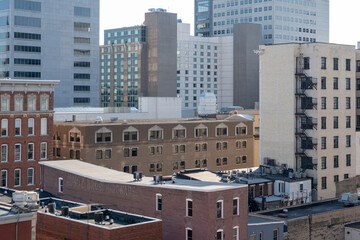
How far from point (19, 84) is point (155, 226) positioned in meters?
50.0

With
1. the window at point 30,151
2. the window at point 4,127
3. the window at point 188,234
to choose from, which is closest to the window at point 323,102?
the window at point 188,234

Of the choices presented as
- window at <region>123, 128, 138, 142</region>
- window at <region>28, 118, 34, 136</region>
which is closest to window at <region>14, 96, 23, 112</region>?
window at <region>28, 118, 34, 136</region>

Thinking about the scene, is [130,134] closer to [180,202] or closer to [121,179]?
[121,179]

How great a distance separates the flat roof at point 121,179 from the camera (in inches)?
2415

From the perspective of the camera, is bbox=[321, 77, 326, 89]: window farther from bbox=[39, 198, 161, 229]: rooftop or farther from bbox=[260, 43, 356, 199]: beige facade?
bbox=[39, 198, 161, 229]: rooftop

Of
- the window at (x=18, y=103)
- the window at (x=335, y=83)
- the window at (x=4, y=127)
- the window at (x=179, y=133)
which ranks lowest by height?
the window at (x=179, y=133)

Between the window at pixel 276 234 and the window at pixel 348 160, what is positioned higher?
the window at pixel 348 160

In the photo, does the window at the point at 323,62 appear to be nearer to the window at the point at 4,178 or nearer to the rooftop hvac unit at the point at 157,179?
the rooftop hvac unit at the point at 157,179

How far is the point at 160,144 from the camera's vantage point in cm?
11475

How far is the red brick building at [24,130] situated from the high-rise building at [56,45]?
86973mm

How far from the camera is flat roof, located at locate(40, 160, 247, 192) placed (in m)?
61.3

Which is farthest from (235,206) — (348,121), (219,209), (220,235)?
(348,121)

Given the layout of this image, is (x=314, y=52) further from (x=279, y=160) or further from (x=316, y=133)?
(x=279, y=160)

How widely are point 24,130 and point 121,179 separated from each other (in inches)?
1364
